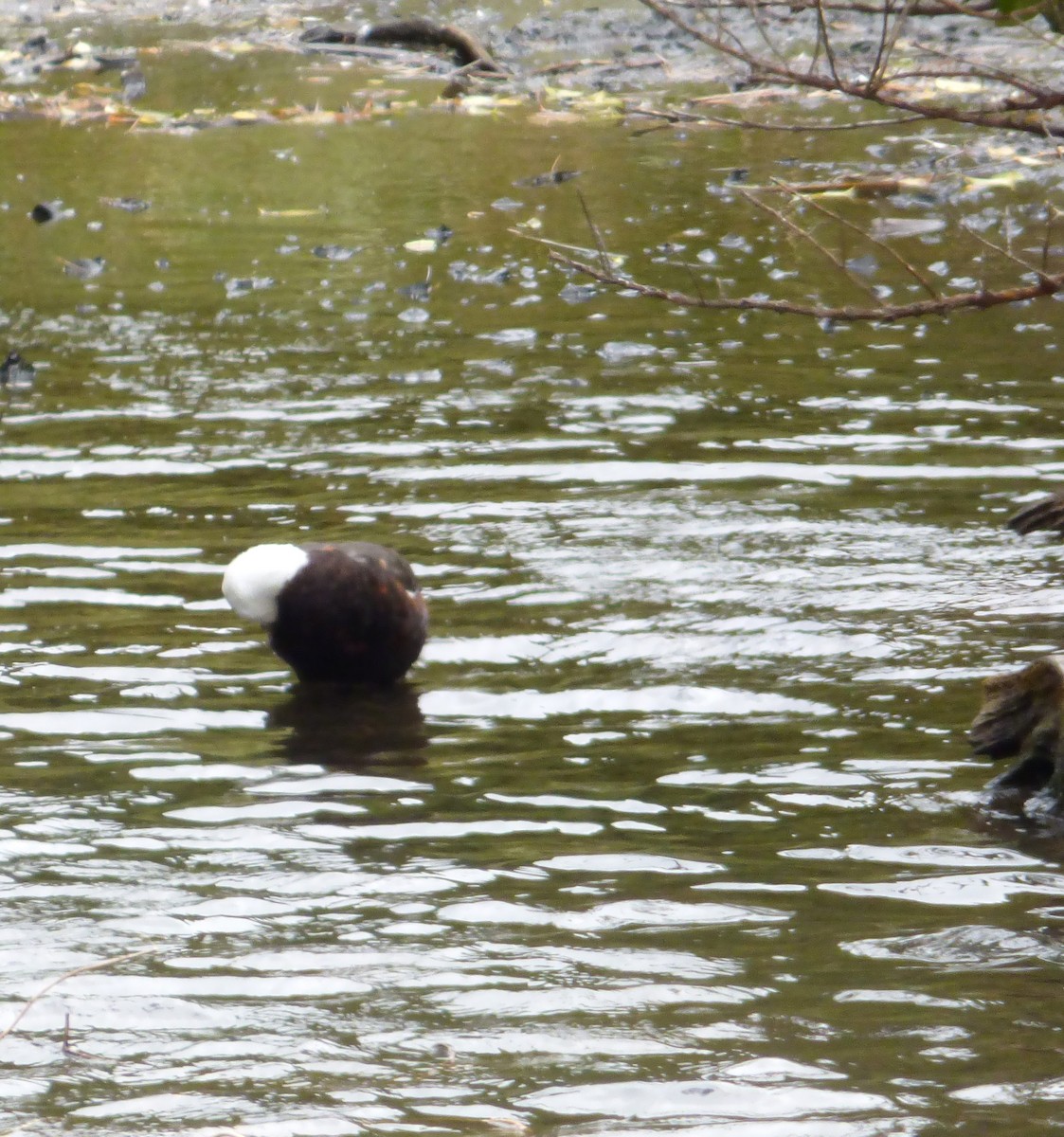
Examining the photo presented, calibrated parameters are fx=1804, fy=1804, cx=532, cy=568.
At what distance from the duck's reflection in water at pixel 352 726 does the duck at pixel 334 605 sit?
9 centimetres

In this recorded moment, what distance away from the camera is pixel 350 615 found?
655 centimetres

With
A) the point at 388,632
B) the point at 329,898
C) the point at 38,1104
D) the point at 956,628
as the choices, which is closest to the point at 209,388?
the point at 388,632

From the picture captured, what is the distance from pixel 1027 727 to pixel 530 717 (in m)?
1.71

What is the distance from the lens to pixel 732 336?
1175 centimetres

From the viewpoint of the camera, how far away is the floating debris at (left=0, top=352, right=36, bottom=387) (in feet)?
36.3

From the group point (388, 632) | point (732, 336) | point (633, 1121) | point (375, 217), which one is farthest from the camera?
point (375, 217)

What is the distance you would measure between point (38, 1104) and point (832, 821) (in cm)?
254

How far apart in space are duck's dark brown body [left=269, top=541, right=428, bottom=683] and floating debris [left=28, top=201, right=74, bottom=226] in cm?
1030

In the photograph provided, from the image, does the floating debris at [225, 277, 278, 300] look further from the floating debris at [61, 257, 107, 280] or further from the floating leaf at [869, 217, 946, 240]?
the floating leaf at [869, 217, 946, 240]

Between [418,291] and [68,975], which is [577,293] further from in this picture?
[68,975]

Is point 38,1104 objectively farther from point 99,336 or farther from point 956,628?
point 99,336

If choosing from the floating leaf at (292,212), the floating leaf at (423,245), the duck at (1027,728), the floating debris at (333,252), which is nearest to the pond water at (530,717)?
the duck at (1027,728)

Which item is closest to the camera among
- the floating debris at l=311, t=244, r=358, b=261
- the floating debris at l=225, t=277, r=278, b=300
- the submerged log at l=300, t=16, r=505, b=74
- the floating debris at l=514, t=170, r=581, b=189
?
the floating debris at l=225, t=277, r=278, b=300

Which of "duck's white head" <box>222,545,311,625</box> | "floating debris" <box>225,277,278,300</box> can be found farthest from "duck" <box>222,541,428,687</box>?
"floating debris" <box>225,277,278,300</box>
